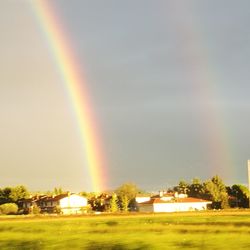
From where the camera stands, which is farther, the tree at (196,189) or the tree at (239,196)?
A: the tree at (196,189)

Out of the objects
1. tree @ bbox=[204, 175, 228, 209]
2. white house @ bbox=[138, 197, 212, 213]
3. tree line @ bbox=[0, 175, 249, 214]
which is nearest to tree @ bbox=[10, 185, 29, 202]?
tree line @ bbox=[0, 175, 249, 214]

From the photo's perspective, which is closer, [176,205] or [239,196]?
[239,196]

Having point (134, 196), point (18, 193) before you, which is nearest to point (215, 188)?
point (134, 196)

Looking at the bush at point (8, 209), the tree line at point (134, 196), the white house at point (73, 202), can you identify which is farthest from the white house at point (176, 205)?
the bush at point (8, 209)

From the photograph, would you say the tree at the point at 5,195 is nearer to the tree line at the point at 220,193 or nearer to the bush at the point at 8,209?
the bush at the point at 8,209

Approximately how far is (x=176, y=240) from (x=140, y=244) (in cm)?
191

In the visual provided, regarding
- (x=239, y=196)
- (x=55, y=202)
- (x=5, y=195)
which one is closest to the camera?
(x=239, y=196)

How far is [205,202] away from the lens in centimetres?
14350

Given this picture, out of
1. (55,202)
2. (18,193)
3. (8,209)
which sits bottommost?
(8,209)

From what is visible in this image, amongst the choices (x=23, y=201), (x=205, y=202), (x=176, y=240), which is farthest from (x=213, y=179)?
(x=176, y=240)

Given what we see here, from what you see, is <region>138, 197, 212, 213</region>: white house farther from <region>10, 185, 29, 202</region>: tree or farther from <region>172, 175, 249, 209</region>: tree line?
<region>10, 185, 29, 202</region>: tree

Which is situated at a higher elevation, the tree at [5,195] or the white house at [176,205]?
the tree at [5,195]

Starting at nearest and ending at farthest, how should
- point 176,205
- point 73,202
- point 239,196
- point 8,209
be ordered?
1. point 8,209
2. point 239,196
3. point 176,205
4. point 73,202

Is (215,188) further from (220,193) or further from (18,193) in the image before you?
(18,193)
